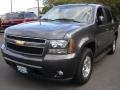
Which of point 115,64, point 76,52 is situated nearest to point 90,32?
point 76,52

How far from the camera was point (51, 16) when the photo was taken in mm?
6633

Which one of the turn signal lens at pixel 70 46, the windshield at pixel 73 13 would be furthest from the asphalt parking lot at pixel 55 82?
the windshield at pixel 73 13

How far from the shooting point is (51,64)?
468 cm

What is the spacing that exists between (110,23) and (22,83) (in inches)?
136

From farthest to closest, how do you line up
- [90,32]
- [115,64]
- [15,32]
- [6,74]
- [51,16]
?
[115,64]
[51,16]
[6,74]
[90,32]
[15,32]

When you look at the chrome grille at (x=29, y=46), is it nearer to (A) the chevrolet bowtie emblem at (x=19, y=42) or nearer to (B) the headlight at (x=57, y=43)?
(A) the chevrolet bowtie emblem at (x=19, y=42)

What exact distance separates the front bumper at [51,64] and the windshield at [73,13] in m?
1.53

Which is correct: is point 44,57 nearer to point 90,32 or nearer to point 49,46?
point 49,46

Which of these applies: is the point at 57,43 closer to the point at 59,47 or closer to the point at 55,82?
the point at 59,47

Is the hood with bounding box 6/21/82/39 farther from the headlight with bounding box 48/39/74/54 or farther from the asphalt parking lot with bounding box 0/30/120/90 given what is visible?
the asphalt parking lot with bounding box 0/30/120/90

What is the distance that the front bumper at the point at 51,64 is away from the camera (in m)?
→ 4.69

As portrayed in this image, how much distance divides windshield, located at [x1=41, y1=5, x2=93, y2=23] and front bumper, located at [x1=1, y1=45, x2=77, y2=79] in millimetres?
1534

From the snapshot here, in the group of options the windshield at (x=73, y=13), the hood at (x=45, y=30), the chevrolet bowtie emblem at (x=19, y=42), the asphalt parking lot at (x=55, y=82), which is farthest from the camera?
the windshield at (x=73, y=13)

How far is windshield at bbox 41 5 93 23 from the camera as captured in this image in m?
6.10
